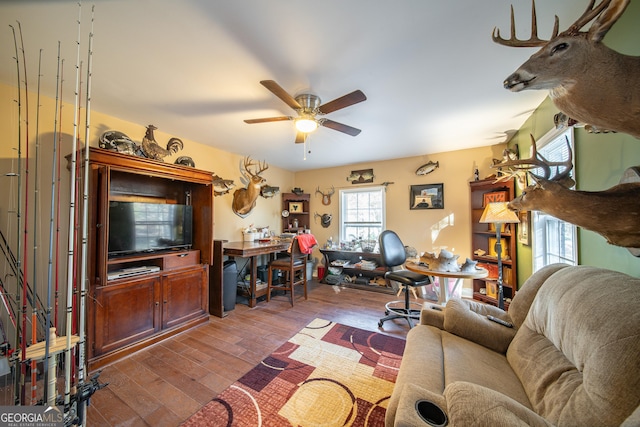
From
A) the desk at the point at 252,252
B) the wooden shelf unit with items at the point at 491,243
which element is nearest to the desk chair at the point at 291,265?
the desk at the point at 252,252

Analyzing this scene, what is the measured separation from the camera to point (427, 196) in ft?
13.1

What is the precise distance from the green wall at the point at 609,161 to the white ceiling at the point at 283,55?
25cm

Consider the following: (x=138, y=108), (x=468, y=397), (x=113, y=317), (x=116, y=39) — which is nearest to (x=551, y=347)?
(x=468, y=397)

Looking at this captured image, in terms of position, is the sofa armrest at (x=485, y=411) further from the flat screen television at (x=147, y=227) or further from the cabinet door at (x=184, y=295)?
the flat screen television at (x=147, y=227)

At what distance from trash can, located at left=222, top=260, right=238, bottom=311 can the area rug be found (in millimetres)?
1184

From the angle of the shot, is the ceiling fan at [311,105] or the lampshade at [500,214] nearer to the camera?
the ceiling fan at [311,105]

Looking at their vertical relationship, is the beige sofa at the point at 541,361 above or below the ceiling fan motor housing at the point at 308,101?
below

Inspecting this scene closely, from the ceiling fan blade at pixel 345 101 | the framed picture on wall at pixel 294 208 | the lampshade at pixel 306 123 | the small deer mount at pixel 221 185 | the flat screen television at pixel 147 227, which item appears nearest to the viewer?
the ceiling fan blade at pixel 345 101

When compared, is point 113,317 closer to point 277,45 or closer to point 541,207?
point 277,45

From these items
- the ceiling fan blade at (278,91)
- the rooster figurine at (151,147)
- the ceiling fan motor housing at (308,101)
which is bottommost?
the rooster figurine at (151,147)

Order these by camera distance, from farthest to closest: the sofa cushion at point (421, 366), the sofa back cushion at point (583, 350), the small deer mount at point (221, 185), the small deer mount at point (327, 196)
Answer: the small deer mount at point (327, 196), the small deer mount at point (221, 185), the sofa cushion at point (421, 366), the sofa back cushion at point (583, 350)

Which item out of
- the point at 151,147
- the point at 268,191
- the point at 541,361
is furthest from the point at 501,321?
the point at 268,191

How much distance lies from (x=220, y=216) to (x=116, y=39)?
258 centimetres

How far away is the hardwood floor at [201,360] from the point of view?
1.54 m
